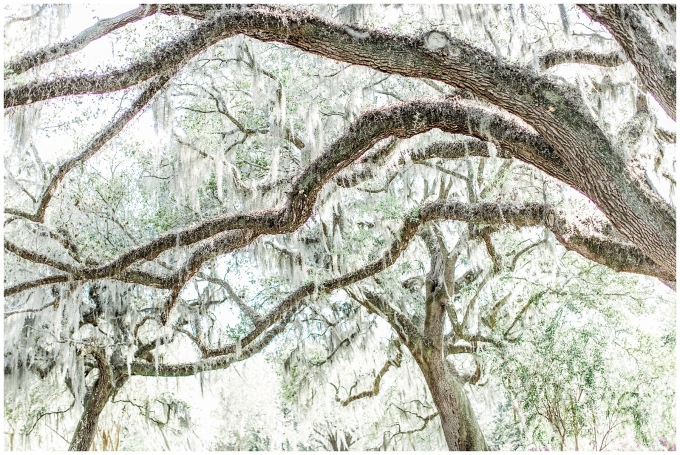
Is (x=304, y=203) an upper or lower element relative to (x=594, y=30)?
lower

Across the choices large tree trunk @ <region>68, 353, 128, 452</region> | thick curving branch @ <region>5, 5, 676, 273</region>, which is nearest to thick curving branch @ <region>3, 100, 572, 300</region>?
thick curving branch @ <region>5, 5, 676, 273</region>

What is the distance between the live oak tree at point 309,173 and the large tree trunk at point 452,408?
2 centimetres

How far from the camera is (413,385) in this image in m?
8.45

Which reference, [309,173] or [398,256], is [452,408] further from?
[309,173]

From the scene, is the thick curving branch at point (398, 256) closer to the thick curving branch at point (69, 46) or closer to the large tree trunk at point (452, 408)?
the large tree trunk at point (452, 408)

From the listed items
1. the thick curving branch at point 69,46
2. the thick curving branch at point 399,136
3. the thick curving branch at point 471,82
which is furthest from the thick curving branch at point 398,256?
the thick curving branch at point 69,46

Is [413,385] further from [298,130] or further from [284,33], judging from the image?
[284,33]

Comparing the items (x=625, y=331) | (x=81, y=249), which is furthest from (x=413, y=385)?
(x=81, y=249)

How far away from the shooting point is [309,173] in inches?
157

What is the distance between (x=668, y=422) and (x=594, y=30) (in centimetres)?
403

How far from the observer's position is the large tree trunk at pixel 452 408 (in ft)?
21.1

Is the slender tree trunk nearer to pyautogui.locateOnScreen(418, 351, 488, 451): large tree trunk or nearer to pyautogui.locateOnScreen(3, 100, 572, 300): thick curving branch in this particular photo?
pyautogui.locateOnScreen(418, 351, 488, 451): large tree trunk

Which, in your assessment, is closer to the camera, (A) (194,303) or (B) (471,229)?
(B) (471,229)

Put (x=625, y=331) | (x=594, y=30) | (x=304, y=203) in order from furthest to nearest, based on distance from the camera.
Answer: (x=625, y=331)
(x=594, y=30)
(x=304, y=203)
